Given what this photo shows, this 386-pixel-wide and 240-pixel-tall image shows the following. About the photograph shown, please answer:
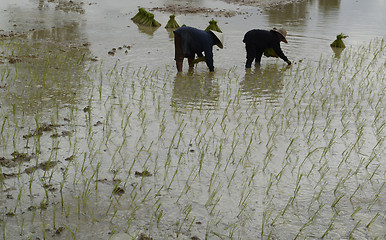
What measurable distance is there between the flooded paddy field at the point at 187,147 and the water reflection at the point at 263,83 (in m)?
0.03

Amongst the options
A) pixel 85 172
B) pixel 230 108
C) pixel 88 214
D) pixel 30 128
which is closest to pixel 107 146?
pixel 85 172

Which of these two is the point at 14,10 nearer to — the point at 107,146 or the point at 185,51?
the point at 185,51

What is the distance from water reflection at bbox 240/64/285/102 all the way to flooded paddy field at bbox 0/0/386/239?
0.03 metres

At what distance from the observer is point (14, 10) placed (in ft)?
41.3

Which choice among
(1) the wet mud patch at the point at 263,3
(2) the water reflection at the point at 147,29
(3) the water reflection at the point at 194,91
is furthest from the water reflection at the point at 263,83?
(1) the wet mud patch at the point at 263,3

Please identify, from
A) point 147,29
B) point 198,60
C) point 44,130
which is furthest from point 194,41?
point 147,29

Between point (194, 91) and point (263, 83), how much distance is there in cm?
124

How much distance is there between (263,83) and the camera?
6.62 metres

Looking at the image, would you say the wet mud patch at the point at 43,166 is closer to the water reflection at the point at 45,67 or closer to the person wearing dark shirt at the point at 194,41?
the water reflection at the point at 45,67

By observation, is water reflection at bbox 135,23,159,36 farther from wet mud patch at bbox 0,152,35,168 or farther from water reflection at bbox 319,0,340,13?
water reflection at bbox 319,0,340,13

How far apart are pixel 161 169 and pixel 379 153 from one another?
2216 mm

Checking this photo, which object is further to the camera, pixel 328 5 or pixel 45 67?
pixel 328 5

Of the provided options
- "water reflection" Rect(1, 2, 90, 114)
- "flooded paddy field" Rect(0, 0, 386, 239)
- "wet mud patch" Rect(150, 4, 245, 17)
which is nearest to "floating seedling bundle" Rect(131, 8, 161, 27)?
"water reflection" Rect(1, 2, 90, 114)

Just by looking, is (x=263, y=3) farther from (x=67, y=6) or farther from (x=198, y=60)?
(x=198, y=60)
